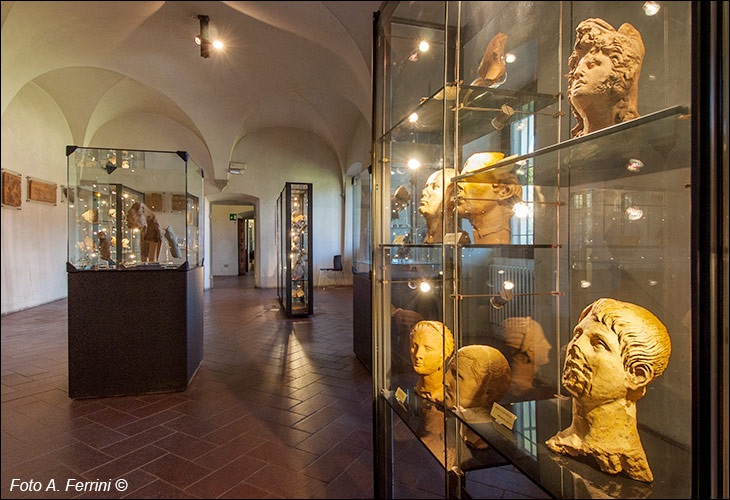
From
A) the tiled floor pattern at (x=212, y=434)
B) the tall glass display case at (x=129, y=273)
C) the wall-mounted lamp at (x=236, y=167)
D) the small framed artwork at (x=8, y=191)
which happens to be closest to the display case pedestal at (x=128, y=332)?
the tall glass display case at (x=129, y=273)

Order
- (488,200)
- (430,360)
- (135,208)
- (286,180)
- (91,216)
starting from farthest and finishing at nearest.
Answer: (286,180) < (135,208) < (91,216) < (430,360) < (488,200)

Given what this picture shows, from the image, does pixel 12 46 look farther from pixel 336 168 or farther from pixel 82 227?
pixel 336 168

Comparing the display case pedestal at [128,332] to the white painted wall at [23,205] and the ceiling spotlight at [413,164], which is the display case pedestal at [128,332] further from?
the ceiling spotlight at [413,164]

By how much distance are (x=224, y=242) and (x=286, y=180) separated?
6395 mm

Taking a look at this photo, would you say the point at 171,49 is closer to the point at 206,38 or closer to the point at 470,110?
the point at 206,38

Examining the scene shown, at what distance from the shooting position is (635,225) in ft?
5.06

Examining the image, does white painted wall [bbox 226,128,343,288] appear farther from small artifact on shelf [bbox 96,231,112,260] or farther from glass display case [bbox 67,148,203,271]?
small artifact on shelf [bbox 96,231,112,260]

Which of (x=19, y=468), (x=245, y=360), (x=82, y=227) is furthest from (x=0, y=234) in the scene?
(x=245, y=360)

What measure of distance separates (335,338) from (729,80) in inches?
221

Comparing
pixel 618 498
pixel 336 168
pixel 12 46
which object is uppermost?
pixel 336 168

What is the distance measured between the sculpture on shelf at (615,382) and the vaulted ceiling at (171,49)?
4.03 ft

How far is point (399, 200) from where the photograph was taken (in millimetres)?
1869

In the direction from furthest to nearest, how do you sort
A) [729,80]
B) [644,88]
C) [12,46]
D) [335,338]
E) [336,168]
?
[336,168]
[335,338]
[644,88]
[12,46]
[729,80]

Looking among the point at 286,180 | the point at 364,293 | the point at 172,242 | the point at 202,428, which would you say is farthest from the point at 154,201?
the point at 286,180
